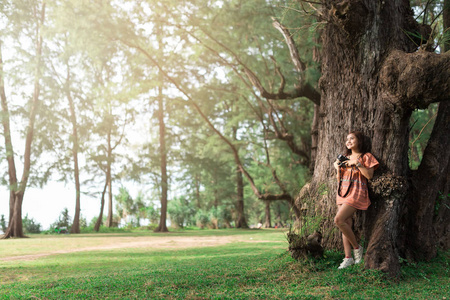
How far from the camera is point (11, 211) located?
18.2 m

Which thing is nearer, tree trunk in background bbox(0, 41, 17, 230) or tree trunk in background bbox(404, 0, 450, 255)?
tree trunk in background bbox(404, 0, 450, 255)

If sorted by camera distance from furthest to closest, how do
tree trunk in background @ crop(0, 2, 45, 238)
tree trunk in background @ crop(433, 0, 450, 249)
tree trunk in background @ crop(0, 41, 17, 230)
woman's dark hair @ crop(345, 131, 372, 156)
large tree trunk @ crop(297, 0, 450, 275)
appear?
tree trunk in background @ crop(0, 41, 17, 230) < tree trunk in background @ crop(0, 2, 45, 238) < tree trunk in background @ crop(433, 0, 450, 249) < woman's dark hair @ crop(345, 131, 372, 156) < large tree trunk @ crop(297, 0, 450, 275)

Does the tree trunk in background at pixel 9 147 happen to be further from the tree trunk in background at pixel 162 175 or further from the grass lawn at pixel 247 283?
the grass lawn at pixel 247 283

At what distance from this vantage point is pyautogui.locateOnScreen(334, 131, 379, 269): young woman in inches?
176

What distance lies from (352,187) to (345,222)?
493mm

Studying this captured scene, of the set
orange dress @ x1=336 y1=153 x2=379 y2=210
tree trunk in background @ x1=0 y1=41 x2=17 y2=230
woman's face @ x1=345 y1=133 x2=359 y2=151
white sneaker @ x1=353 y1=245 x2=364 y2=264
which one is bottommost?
white sneaker @ x1=353 y1=245 x2=364 y2=264

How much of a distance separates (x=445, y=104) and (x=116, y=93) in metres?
11.7

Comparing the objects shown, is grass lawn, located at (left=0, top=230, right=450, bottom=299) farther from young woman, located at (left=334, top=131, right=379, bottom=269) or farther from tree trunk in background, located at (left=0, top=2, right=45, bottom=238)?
tree trunk in background, located at (left=0, top=2, right=45, bottom=238)

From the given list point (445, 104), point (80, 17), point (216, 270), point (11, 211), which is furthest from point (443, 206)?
point (11, 211)

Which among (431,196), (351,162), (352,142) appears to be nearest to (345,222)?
(351,162)

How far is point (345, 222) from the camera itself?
4.50m

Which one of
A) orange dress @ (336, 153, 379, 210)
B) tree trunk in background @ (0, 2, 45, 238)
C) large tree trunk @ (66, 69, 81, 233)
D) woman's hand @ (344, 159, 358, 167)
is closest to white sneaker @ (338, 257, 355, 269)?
orange dress @ (336, 153, 379, 210)

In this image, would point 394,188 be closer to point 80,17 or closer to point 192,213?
point 80,17

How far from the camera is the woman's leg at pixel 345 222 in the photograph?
445 centimetres
